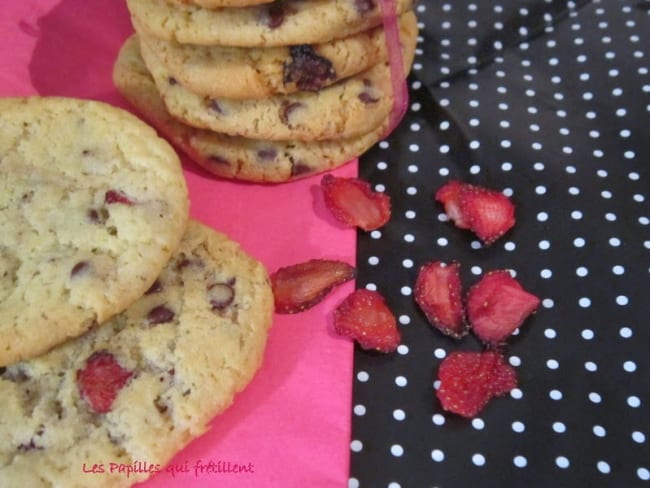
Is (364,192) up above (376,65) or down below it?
below

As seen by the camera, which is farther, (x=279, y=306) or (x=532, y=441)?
(x=279, y=306)

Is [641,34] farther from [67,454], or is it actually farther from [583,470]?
[67,454]

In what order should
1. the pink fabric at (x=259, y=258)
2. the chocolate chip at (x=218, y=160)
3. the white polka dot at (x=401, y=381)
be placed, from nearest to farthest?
the pink fabric at (x=259, y=258), the white polka dot at (x=401, y=381), the chocolate chip at (x=218, y=160)

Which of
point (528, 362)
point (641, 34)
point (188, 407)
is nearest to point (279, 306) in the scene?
point (188, 407)

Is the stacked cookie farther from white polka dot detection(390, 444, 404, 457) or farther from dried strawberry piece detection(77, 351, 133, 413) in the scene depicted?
white polka dot detection(390, 444, 404, 457)

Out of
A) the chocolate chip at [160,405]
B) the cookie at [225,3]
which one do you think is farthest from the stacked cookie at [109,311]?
the cookie at [225,3]

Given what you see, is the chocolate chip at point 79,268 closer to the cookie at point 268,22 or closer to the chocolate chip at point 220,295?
the chocolate chip at point 220,295
